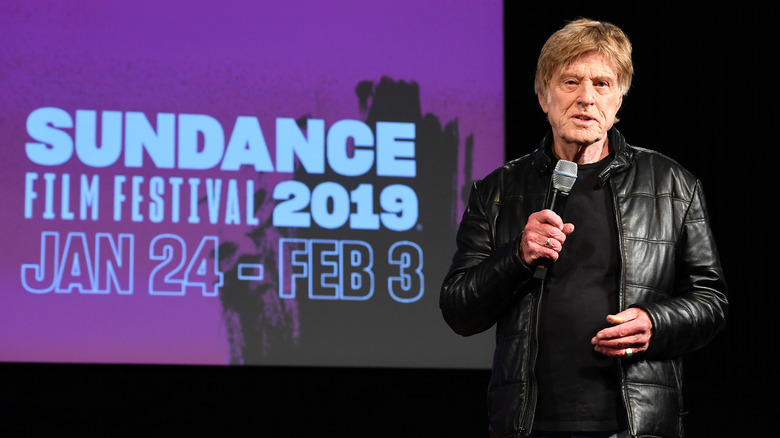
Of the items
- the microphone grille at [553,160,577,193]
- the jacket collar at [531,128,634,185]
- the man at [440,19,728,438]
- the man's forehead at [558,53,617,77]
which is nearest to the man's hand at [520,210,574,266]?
the man at [440,19,728,438]

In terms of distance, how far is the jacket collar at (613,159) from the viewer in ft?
6.26

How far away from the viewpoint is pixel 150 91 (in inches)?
176

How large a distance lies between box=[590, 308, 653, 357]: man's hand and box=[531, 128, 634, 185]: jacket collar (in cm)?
31

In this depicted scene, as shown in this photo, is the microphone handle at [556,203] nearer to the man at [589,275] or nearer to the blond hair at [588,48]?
the man at [589,275]

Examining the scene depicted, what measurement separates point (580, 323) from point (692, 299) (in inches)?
8.1

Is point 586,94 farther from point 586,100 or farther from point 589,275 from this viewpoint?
point 589,275

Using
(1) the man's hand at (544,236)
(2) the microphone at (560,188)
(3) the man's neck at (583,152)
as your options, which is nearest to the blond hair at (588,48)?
(3) the man's neck at (583,152)

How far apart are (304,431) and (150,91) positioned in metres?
1.71

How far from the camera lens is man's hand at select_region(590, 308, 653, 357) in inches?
66.5

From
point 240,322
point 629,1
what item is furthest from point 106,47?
point 629,1

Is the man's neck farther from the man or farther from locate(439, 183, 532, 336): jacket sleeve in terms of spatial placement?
locate(439, 183, 532, 336): jacket sleeve

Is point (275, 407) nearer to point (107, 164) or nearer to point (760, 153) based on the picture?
point (107, 164)

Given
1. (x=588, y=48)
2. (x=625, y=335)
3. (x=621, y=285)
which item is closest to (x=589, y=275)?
(x=621, y=285)

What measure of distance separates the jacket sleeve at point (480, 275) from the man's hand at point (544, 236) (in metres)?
0.04
